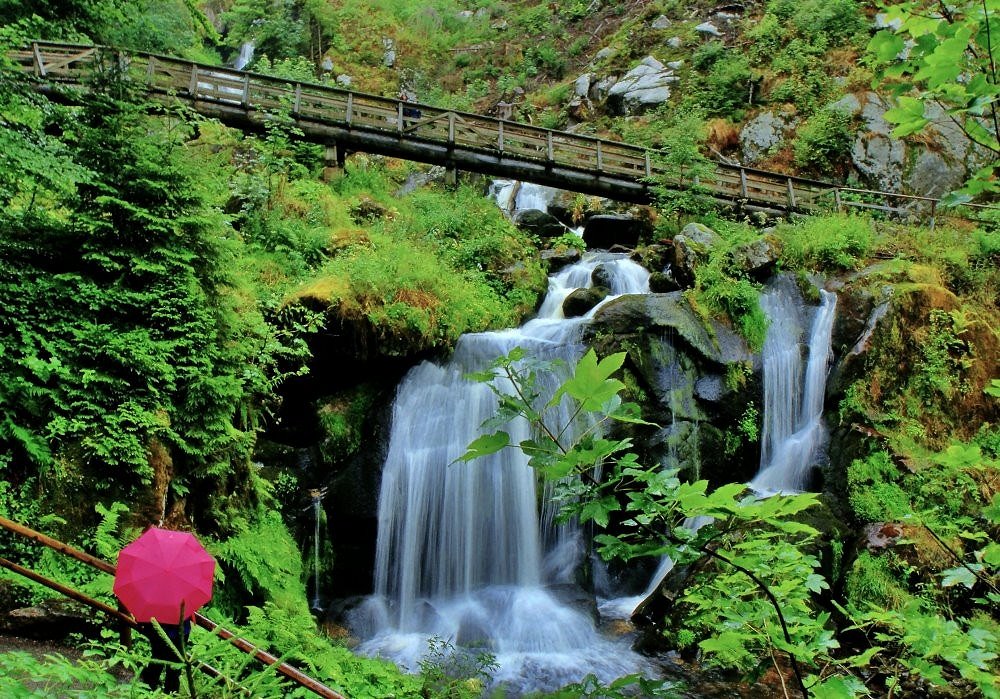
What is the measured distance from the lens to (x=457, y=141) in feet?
50.1

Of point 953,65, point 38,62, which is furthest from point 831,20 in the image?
point 953,65

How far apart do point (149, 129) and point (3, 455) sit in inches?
120

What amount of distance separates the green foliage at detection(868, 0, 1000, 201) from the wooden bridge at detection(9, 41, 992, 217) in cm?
1316

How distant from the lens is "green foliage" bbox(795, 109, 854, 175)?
17781mm

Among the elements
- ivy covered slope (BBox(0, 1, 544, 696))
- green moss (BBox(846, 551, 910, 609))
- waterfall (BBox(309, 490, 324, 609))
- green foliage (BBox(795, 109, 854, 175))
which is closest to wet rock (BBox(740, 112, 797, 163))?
green foliage (BBox(795, 109, 854, 175))

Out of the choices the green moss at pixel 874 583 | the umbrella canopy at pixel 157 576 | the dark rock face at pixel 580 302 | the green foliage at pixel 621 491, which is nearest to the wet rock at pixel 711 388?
the dark rock face at pixel 580 302

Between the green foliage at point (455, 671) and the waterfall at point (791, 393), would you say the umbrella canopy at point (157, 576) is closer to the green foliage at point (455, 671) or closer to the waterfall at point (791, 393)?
the green foliage at point (455, 671)

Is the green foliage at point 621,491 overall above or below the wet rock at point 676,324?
below

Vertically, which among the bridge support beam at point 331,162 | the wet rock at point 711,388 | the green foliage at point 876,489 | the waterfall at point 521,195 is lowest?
the green foliage at point 876,489

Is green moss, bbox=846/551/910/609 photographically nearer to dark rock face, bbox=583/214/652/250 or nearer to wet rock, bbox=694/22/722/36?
dark rock face, bbox=583/214/652/250

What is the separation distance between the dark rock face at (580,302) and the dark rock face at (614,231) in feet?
13.7

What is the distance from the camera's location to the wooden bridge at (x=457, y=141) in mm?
14445

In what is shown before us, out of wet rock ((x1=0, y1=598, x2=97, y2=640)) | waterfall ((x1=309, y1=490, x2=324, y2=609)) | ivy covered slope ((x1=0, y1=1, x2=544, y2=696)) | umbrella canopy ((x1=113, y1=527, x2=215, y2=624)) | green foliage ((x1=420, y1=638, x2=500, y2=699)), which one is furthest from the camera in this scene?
waterfall ((x1=309, y1=490, x2=324, y2=609))

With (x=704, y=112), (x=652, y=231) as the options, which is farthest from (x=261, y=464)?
(x=704, y=112)
